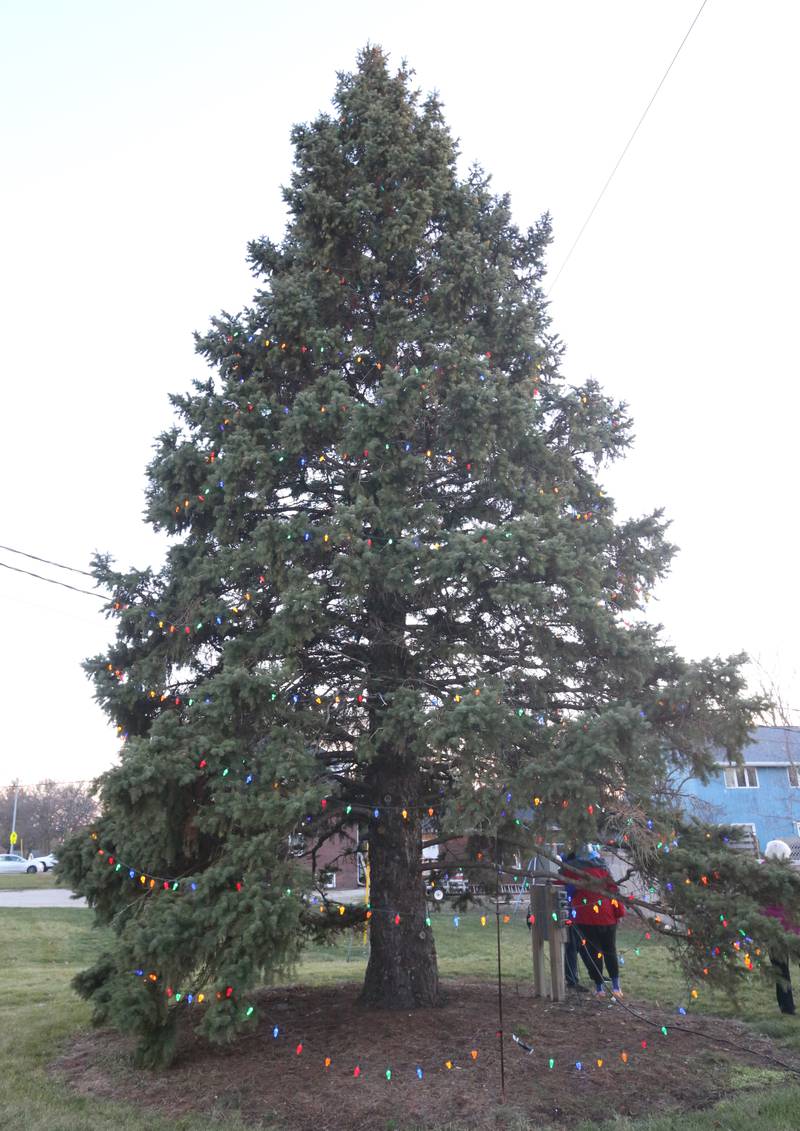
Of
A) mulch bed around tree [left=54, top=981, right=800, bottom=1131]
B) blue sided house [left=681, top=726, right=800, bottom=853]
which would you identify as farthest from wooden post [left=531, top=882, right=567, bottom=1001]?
blue sided house [left=681, top=726, right=800, bottom=853]

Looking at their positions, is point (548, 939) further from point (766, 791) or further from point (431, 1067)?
point (766, 791)

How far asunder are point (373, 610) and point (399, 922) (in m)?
2.82

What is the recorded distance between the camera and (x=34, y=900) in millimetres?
23797

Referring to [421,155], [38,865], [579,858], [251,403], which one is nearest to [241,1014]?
[579,858]

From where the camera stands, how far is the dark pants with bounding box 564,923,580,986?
29.0ft

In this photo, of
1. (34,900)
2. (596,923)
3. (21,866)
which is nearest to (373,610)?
(596,923)

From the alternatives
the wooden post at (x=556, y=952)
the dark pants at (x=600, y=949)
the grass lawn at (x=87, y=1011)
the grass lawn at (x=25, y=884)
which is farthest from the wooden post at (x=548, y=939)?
the grass lawn at (x=25, y=884)

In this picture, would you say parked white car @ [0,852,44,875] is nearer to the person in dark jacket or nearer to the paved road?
the paved road

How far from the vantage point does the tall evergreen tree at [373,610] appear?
566cm

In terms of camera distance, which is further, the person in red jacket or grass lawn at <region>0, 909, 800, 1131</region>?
the person in red jacket

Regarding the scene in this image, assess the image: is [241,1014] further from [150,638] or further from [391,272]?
[391,272]

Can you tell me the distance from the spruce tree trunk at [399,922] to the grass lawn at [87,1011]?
2.18 meters

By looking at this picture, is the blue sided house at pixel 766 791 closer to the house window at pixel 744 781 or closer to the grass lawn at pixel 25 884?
the house window at pixel 744 781

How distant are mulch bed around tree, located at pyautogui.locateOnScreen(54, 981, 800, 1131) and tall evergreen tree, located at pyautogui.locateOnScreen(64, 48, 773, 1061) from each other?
1.61 feet
